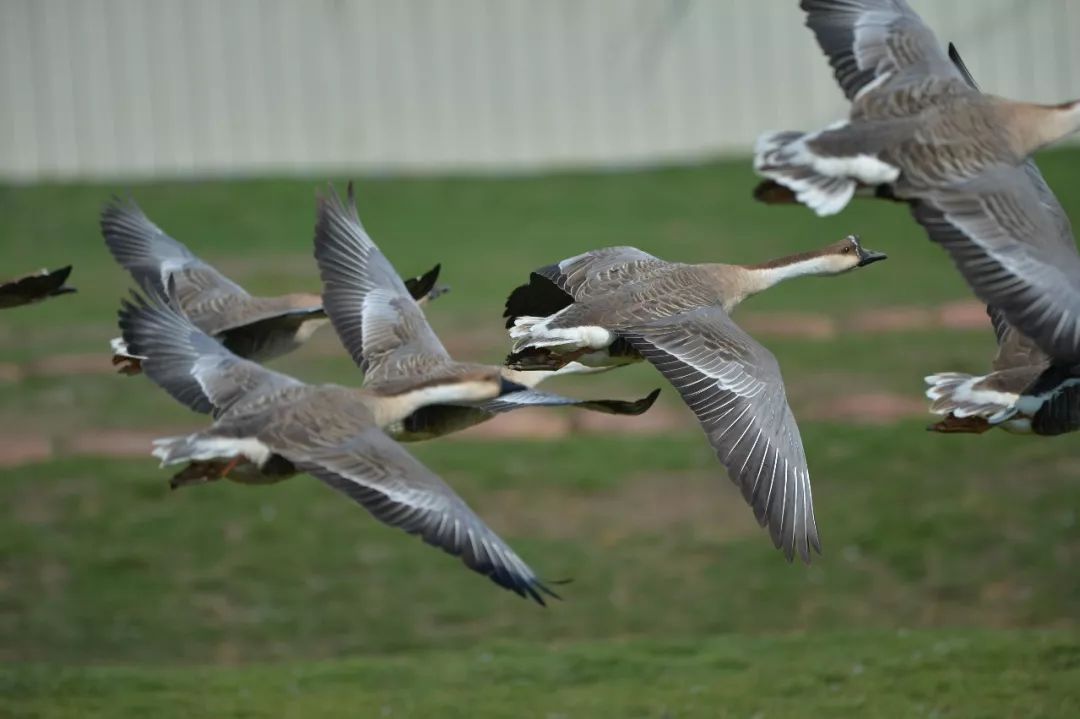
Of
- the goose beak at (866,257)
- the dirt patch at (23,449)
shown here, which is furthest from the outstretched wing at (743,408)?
the dirt patch at (23,449)

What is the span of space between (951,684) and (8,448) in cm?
733

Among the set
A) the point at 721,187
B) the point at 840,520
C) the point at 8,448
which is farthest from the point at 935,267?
the point at 8,448

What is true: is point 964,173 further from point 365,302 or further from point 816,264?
point 365,302

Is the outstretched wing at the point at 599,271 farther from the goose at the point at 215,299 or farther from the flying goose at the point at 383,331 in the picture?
the goose at the point at 215,299

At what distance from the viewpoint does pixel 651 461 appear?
12.8 meters

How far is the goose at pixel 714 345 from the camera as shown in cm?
680

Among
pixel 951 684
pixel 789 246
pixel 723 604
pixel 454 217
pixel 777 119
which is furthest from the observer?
pixel 777 119

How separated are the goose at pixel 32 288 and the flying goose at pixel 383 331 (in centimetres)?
116

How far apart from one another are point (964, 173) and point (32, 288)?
3.73 m

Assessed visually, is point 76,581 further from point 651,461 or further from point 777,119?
point 777,119

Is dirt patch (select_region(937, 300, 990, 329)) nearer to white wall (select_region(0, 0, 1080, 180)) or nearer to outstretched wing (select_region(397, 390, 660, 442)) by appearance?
white wall (select_region(0, 0, 1080, 180))

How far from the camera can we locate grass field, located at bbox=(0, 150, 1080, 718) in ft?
28.7

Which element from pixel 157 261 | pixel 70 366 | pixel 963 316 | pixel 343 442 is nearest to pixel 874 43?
pixel 343 442

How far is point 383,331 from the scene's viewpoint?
25.7ft
